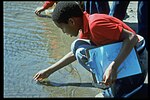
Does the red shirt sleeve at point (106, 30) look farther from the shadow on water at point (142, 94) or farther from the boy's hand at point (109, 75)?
the shadow on water at point (142, 94)

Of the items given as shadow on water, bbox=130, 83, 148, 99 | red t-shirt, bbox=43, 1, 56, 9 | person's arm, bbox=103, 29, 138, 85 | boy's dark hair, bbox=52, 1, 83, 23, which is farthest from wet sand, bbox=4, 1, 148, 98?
boy's dark hair, bbox=52, 1, 83, 23

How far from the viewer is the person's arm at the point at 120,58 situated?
9.89ft

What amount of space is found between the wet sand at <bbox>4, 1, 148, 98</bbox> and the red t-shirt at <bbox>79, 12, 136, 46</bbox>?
54 centimetres

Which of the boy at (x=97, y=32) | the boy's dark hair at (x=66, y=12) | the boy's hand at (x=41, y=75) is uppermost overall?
the boy's dark hair at (x=66, y=12)

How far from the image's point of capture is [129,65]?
319 cm

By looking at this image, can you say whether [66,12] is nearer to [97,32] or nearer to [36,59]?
[97,32]

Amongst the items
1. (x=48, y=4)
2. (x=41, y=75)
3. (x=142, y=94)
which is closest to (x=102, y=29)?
(x=142, y=94)

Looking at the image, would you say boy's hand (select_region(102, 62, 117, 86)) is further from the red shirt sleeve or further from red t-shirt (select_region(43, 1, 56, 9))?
red t-shirt (select_region(43, 1, 56, 9))

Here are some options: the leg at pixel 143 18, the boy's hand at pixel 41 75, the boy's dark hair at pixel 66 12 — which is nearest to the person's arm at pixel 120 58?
the boy's dark hair at pixel 66 12

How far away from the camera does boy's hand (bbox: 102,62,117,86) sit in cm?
300

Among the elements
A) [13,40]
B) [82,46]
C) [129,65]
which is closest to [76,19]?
[82,46]

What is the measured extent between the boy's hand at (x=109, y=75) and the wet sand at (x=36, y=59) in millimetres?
Result: 419

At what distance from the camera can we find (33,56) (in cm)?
416

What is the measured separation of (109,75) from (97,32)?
33 centimetres
